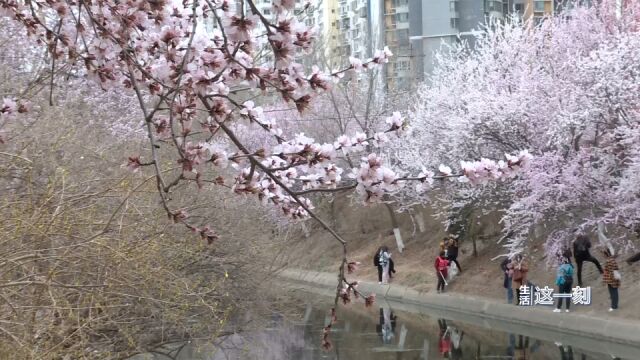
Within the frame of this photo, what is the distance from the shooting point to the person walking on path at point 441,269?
25406mm

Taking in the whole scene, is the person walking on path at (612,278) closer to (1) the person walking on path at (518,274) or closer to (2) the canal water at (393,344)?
(2) the canal water at (393,344)

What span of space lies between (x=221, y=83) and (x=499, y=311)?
61.9 ft

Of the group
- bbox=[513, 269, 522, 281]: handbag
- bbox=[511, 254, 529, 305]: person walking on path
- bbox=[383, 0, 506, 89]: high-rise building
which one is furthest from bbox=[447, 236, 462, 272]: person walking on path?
bbox=[383, 0, 506, 89]: high-rise building

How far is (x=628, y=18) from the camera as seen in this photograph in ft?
81.3

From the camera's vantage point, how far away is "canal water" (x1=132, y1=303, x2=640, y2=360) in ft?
48.6

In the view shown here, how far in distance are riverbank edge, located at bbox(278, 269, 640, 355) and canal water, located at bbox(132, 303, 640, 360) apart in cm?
48

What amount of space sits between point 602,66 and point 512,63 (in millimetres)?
7975

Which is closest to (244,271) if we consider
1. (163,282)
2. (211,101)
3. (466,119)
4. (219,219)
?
(219,219)

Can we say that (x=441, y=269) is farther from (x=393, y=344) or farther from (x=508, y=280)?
(x=393, y=344)

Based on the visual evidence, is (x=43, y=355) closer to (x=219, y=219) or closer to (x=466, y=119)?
(x=219, y=219)

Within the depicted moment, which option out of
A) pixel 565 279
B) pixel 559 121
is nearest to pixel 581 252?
pixel 565 279

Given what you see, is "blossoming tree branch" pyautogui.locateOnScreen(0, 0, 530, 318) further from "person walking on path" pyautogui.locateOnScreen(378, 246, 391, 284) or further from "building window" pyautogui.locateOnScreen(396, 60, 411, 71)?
"building window" pyautogui.locateOnScreen(396, 60, 411, 71)

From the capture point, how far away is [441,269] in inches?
1005

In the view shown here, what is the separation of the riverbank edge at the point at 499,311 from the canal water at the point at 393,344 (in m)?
0.48
